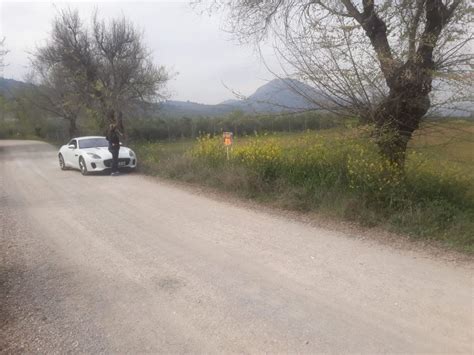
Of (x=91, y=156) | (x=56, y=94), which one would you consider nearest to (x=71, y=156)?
(x=91, y=156)

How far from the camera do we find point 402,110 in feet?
24.5

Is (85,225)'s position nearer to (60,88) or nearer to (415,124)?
(415,124)

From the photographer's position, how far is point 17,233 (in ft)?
22.8

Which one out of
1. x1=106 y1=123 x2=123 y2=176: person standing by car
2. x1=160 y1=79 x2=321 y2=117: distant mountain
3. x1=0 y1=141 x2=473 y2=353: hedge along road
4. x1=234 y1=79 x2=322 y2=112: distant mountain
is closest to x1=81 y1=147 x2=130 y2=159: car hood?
x1=106 y1=123 x2=123 y2=176: person standing by car

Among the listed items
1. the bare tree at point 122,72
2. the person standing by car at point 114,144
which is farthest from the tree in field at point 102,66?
the person standing by car at point 114,144

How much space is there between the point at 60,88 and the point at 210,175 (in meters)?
24.4

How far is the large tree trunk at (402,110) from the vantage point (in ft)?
23.2

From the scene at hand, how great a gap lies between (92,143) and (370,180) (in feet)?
36.7

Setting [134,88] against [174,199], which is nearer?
[174,199]

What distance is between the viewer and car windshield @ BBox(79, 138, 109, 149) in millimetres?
15148

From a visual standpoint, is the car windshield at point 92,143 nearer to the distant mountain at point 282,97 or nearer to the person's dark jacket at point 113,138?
the person's dark jacket at point 113,138

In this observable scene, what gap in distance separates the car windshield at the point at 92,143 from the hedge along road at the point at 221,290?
805 cm

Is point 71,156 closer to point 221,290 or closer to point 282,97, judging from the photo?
point 282,97

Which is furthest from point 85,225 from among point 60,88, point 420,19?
point 60,88
